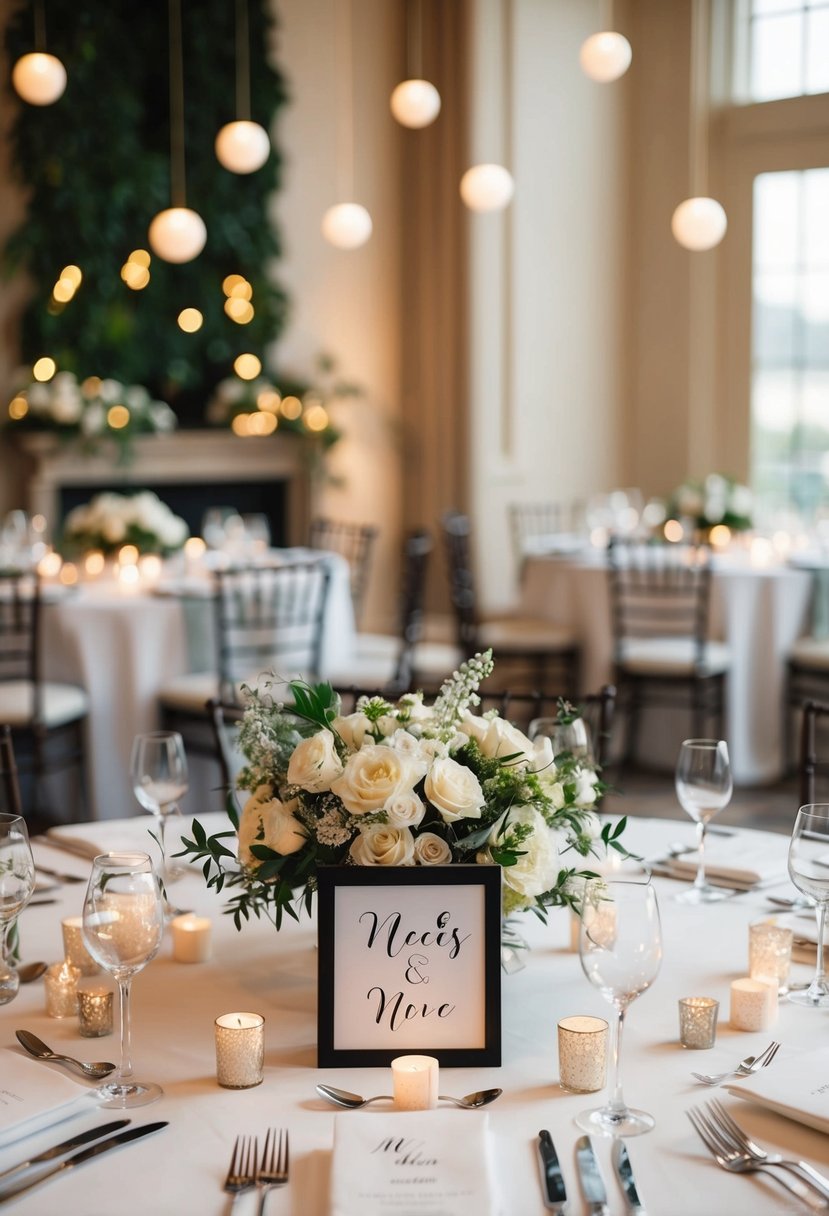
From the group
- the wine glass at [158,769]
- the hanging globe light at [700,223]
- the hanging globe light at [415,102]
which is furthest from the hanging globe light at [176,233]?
the wine glass at [158,769]

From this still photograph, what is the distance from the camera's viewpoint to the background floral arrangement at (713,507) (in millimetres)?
6168

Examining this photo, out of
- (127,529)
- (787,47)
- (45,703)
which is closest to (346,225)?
(127,529)

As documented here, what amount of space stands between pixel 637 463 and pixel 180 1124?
712cm

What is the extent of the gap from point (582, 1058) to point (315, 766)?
0.40 metres

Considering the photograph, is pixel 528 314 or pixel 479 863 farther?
pixel 528 314

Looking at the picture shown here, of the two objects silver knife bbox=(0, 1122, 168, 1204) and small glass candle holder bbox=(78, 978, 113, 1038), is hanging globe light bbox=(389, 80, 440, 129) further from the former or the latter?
silver knife bbox=(0, 1122, 168, 1204)

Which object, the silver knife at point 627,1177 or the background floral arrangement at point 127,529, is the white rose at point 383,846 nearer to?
the silver knife at point 627,1177

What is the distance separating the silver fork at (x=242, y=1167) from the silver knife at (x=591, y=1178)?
28 centimetres

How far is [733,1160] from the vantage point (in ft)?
4.13

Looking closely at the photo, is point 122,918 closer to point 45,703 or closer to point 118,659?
point 45,703

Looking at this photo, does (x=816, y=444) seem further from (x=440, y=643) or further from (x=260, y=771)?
(x=260, y=771)

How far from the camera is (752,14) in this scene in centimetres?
757

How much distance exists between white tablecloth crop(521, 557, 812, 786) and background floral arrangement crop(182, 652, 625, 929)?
13.4 feet

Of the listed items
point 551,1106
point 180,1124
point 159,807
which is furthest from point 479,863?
point 159,807
